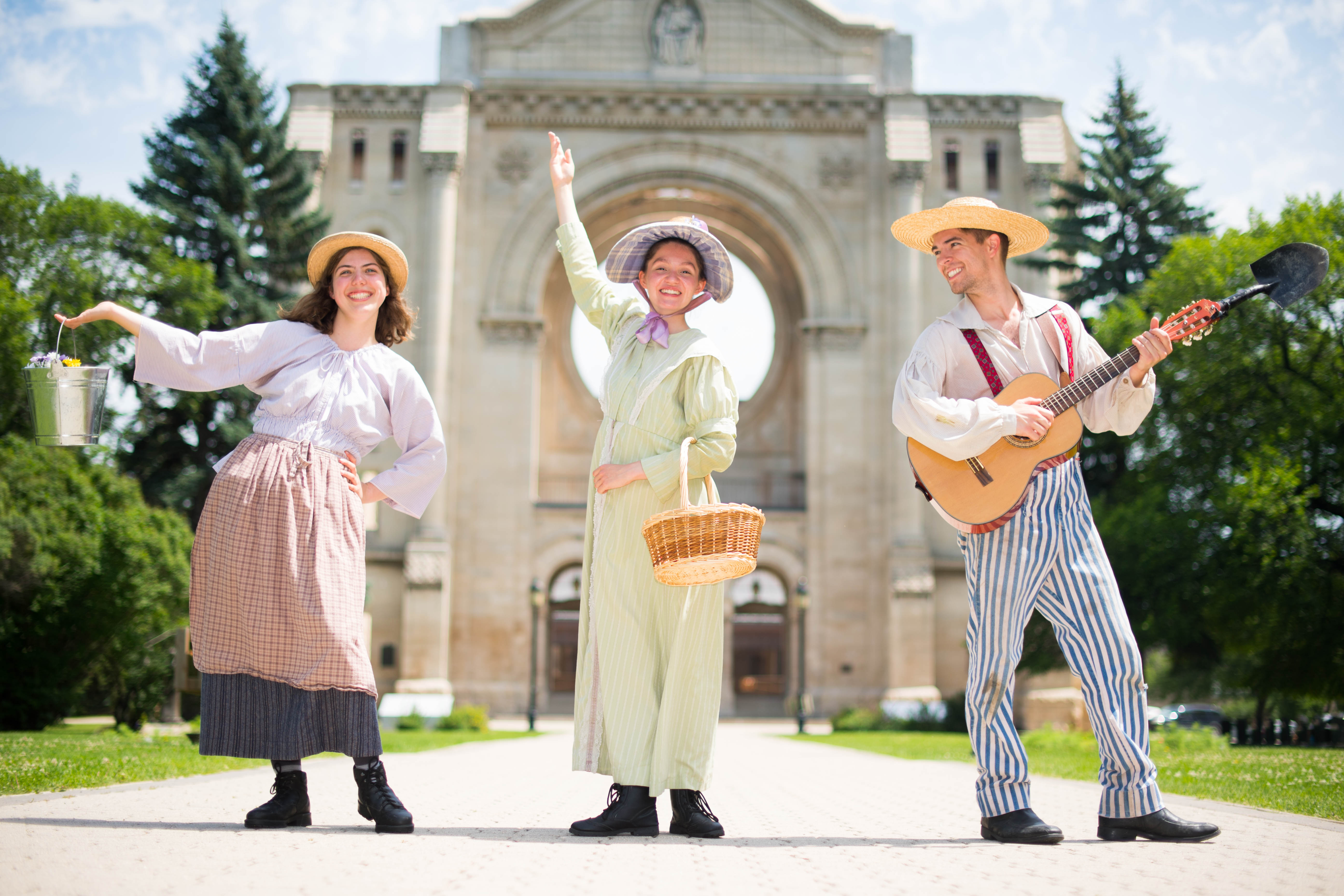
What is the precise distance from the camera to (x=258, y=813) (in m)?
4.54

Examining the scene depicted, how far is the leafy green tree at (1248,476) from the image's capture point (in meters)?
22.8

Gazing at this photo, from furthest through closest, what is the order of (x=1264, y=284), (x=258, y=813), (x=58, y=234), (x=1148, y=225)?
(x=1148, y=225) → (x=58, y=234) → (x=1264, y=284) → (x=258, y=813)

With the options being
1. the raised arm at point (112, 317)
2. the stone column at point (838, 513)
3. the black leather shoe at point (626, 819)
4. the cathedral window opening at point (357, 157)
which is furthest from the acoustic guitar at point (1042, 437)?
the cathedral window opening at point (357, 157)

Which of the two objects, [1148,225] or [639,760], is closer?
[639,760]

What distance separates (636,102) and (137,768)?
27.9 meters

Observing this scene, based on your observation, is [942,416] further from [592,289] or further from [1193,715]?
[1193,715]

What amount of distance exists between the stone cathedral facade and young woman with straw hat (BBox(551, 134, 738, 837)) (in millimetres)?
26022

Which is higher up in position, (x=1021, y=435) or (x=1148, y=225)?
(x=1148, y=225)

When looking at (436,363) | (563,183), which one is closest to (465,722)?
(436,363)

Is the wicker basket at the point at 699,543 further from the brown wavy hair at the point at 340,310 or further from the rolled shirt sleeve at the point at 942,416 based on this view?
the brown wavy hair at the point at 340,310

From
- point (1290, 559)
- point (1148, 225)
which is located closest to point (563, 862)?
point (1290, 559)

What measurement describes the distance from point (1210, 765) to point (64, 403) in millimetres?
8563

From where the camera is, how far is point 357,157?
3322cm

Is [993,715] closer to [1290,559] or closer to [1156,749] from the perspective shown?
[1156,749]
